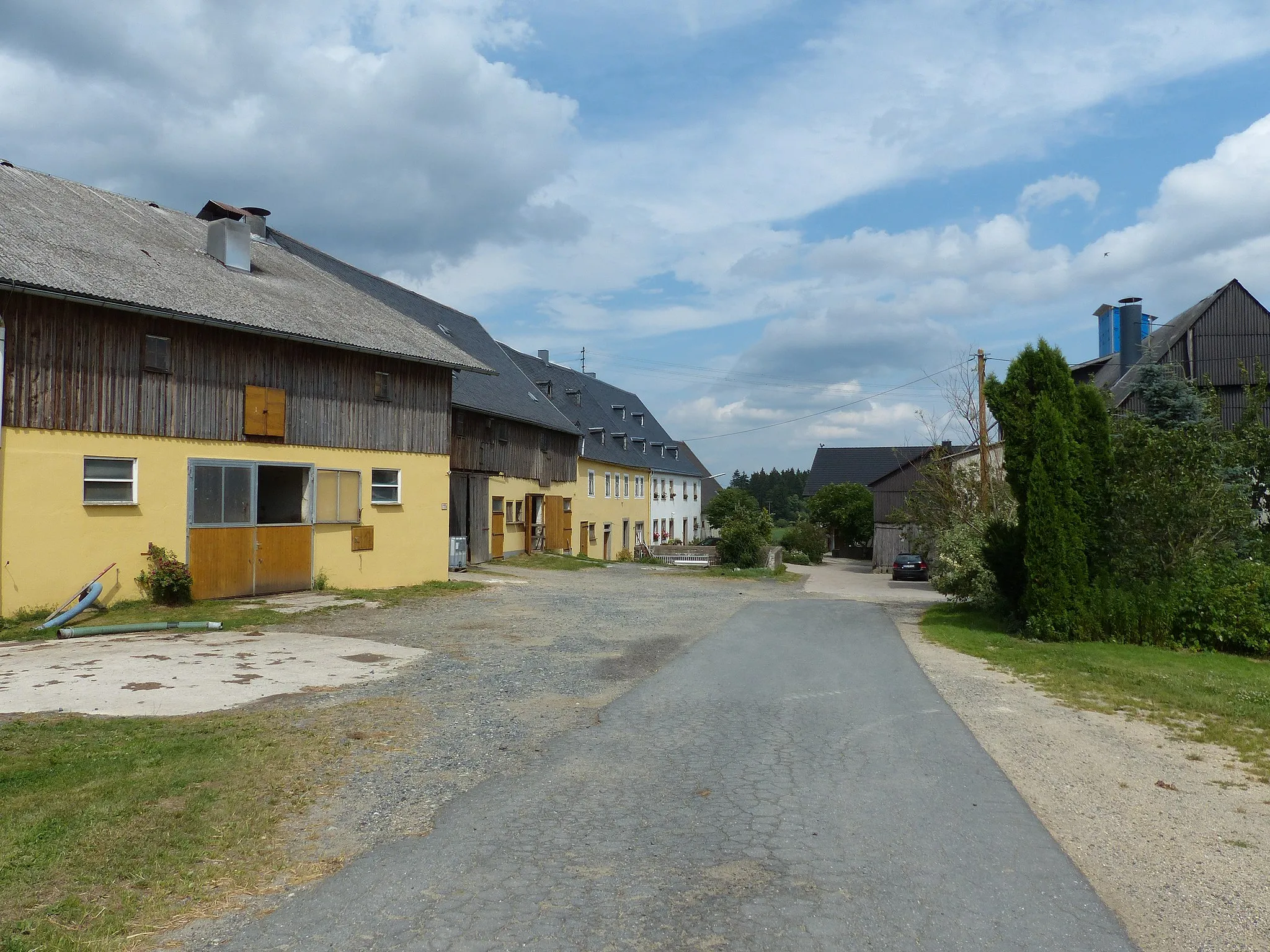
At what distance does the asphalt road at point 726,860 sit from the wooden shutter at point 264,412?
43.1 ft

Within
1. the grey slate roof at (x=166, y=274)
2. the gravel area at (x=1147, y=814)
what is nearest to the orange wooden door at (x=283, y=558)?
the grey slate roof at (x=166, y=274)

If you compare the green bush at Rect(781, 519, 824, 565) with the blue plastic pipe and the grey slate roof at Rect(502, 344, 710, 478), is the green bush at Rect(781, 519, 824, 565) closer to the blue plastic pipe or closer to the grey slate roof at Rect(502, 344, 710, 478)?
the grey slate roof at Rect(502, 344, 710, 478)

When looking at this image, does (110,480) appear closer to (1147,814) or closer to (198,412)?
(198,412)

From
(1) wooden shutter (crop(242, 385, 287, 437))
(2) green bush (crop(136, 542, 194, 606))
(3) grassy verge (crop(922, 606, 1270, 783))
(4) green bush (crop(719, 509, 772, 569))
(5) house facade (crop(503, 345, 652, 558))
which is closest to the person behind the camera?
(3) grassy verge (crop(922, 606, 1270, 783))

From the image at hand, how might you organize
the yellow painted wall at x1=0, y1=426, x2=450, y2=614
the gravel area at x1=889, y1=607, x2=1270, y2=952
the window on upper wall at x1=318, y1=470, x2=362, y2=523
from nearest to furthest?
the gravel area at x1=889, y1=607, x2=1270, y2=952 → the yellow painted wall at x1=0, y1=426, x2=450, y2=614 → the window on upper wall at x1=318, y1=470, x2=362, y2=523

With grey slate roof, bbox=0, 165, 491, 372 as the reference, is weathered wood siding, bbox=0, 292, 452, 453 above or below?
below

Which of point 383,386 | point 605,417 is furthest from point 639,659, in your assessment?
point 605,417

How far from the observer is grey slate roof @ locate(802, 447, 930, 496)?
264 ft

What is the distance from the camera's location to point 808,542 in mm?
60781

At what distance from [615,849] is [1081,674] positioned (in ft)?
29.8

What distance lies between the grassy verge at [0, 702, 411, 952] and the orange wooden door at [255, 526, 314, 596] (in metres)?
10.9

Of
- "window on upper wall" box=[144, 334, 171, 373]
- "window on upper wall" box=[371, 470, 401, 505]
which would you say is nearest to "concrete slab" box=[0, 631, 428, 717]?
"window on upper wall" box=[144, 334, 171, 373]

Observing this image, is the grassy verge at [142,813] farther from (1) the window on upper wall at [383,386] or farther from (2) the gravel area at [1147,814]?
(1) the window on upper wall at [383,386]

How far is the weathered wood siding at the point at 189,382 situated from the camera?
49.2 feet
